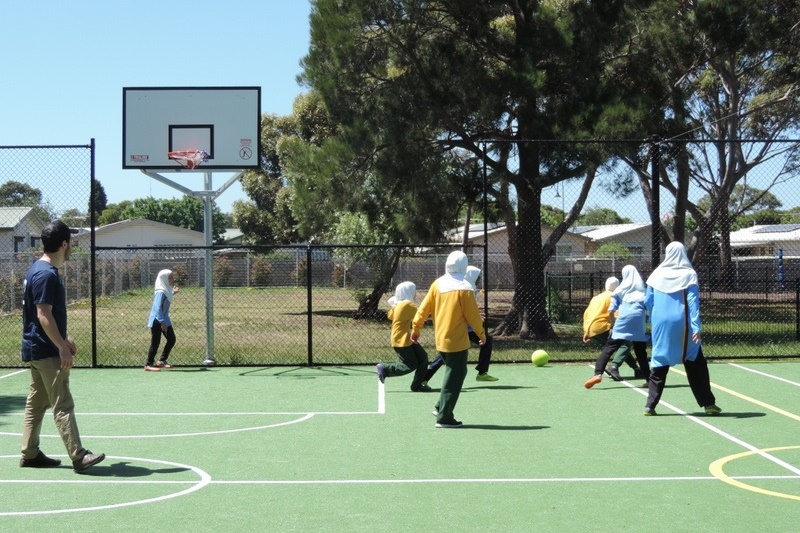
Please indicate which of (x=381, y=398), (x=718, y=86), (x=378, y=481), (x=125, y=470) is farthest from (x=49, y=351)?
(x=718, y=86)

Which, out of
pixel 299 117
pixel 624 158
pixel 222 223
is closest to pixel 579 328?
pixel 624 158

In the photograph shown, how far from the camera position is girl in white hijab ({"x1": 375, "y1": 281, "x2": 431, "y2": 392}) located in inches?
480

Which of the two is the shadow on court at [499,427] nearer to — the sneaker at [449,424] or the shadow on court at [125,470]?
the sneaker at [449,424]

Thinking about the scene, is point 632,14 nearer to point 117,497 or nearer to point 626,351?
point 626,351

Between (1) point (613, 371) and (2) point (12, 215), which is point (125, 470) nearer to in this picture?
(1) point (613, 371)

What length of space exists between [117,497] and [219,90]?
10513 mm

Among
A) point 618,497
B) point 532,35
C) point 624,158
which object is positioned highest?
point 532,35

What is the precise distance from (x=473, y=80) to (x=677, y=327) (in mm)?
9928

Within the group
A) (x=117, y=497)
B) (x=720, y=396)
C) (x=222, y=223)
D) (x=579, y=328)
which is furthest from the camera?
(x=222, y=223)

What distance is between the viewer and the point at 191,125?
16266 mm

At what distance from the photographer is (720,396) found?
39.8ft

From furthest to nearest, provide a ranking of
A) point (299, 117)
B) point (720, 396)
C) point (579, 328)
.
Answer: point (299, 117), point (579, 328), point (720, 396)

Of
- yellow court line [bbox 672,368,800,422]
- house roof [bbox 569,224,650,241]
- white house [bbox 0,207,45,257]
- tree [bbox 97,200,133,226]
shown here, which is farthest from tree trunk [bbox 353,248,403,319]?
tree [bbox 97,200,133,226]

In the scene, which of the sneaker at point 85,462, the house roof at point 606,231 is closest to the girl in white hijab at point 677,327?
the sneaker at point 85,462
